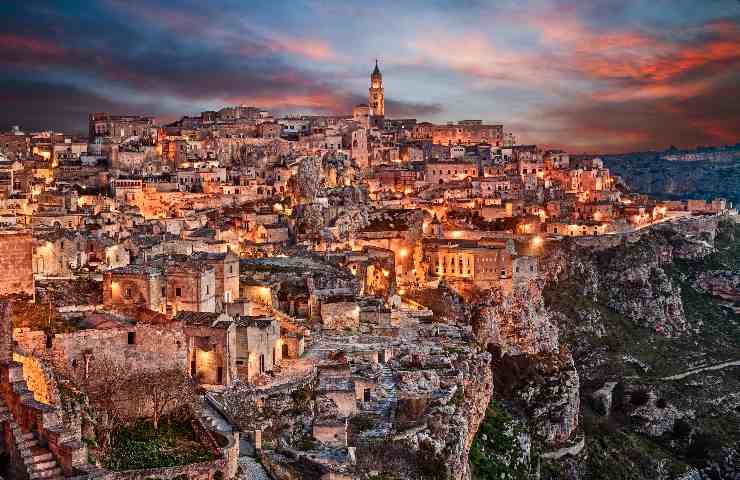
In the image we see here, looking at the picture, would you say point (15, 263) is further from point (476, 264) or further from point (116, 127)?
point (116, 127)

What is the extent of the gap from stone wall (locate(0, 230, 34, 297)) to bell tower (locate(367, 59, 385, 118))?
3761 inches

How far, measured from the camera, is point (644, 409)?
5134 centimetres

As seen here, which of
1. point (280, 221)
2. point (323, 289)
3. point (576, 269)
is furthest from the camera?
point (576, 269)

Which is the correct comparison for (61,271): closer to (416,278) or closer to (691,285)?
(416,278)

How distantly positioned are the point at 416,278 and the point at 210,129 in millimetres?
41472

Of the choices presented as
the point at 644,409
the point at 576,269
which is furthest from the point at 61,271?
the point at 576,269

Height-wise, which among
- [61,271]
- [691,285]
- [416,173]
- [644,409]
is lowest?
[644,409]

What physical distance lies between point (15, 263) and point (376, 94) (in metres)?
97.6

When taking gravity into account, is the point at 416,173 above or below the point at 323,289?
above

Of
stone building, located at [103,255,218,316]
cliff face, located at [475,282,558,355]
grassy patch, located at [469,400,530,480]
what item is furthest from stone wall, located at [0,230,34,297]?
cliff face, located at [475,282,558,355]

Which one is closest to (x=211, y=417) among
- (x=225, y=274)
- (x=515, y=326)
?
(x=225, y=274)

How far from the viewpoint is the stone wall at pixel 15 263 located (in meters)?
22.5

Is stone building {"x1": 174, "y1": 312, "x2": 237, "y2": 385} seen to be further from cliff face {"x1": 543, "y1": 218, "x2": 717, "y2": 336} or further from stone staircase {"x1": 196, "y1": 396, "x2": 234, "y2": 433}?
cliff face {"x1": 543, "y1": 218, "x2": 717, "y2": 336}

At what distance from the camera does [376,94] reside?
117 m
